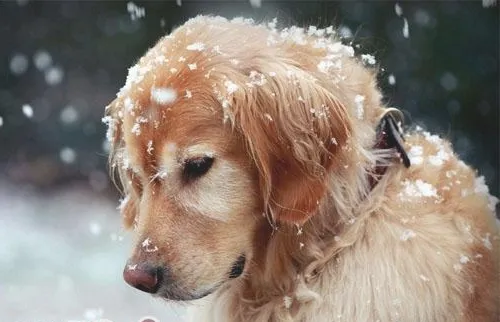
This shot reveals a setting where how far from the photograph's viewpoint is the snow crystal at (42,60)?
17.5 ft

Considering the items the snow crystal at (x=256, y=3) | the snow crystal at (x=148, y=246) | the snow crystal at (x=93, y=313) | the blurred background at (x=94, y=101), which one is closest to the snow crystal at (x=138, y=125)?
the snow crystal at (x=148, y=246)

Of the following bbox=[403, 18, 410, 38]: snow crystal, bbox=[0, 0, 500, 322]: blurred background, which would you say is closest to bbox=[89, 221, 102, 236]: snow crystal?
bbox=[0, 0, 500, 322]: blurred background

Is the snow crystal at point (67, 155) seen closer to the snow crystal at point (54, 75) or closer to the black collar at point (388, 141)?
the snow crystal at point (54, 75)

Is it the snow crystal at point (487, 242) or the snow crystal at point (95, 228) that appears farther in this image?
the snow crystal at point (95, 228)

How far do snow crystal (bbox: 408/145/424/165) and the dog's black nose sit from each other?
0.76 meters

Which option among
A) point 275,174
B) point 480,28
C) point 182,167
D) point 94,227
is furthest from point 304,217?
point 94,227

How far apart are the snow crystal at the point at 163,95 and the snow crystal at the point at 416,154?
680mm

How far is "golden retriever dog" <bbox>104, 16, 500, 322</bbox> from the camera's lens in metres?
1.83

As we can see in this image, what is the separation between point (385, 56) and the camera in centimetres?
446

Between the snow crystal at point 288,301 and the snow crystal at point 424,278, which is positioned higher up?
the snow crystal at point 424,278

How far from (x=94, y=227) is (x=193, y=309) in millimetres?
2899

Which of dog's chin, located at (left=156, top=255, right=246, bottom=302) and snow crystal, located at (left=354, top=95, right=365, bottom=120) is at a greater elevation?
snow crystal, located at (left=354, top=95, right=365, bottom=120)

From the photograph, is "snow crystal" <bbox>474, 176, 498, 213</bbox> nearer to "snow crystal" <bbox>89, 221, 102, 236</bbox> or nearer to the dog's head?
the dog's head

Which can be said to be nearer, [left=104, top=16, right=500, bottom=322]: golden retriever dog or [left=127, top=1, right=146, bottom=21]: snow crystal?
[left=104, top=16, right=500, bottom=322]: golden retriever dog
